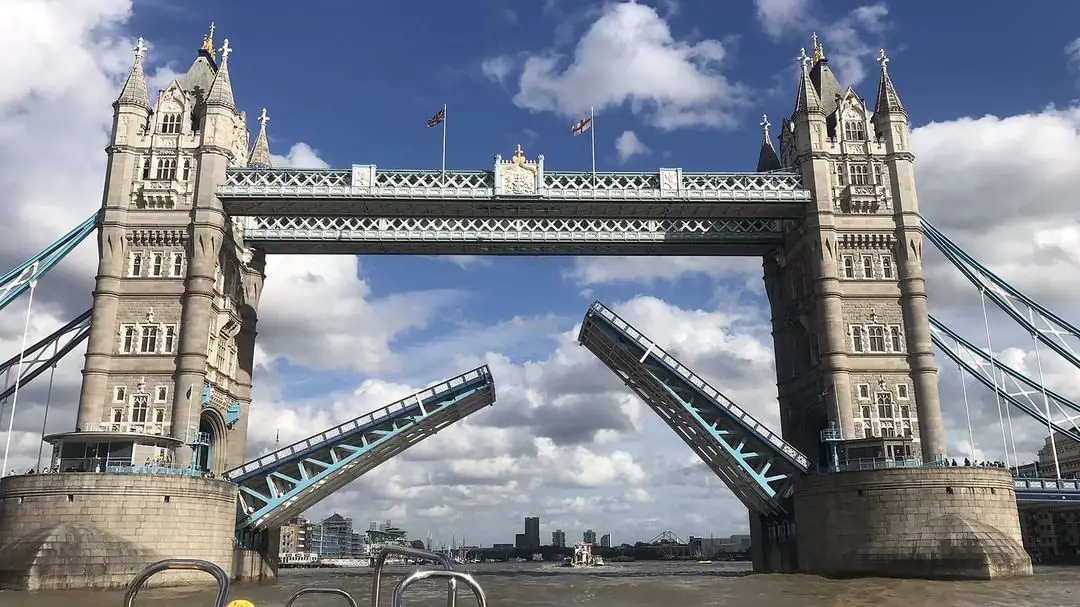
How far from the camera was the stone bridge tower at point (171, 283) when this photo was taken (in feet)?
129

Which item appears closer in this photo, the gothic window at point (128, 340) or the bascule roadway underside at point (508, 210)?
the gothic window at point (128, 340)

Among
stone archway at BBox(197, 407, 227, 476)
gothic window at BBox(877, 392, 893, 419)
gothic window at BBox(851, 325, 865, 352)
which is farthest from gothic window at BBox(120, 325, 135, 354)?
gothic window at BBox(877, 392, 893, 419)

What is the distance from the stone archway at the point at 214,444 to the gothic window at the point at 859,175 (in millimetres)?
33924

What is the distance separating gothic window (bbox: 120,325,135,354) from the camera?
1583 inches

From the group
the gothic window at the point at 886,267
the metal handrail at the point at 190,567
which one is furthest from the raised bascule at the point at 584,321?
the metal handrail at the point at 190,567

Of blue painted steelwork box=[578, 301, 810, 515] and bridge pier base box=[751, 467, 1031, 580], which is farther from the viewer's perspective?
blue painted steelwork box=[578, 301, 810, 515]

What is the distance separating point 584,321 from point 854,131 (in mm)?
17470

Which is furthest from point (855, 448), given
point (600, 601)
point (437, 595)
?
point (437, 595)

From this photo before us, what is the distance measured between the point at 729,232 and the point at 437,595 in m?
23.5

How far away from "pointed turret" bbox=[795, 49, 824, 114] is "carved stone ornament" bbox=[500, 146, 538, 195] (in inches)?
567

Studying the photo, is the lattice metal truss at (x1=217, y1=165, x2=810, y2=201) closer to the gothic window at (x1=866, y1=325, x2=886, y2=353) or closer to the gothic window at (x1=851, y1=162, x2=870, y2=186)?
the gothic window at (x1=851, y1=162, x2=870, y2=186)

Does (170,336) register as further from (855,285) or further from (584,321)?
(855,285)

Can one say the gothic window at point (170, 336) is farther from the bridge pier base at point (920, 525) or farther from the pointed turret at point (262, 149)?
the bridge pier base at point (920, 525)

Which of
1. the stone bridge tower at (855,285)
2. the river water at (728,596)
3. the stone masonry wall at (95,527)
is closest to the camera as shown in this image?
the river water at (728,596)
